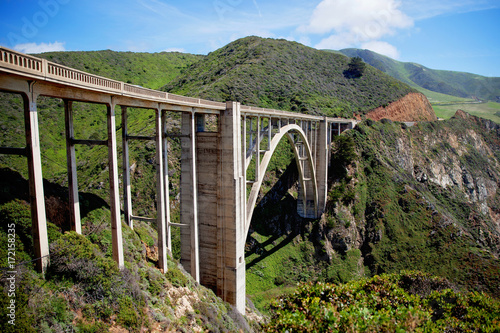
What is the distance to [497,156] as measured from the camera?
71938 millimetres

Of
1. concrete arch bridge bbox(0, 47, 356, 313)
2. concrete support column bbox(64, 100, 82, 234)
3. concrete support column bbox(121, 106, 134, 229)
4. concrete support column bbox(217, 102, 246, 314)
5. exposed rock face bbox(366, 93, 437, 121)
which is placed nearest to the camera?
concrete arch bridge bbox(0, 47, 356, 313)

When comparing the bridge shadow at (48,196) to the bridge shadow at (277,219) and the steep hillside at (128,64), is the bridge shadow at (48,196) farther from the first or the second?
the steep hillside at (128,64)

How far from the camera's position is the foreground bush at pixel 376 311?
8422 millimetres

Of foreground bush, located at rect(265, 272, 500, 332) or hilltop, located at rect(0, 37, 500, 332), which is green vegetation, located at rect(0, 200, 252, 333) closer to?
hilltop, located at rect(0, 37, 500, 332)

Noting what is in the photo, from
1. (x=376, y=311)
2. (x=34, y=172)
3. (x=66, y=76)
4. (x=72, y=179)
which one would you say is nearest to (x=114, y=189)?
(x=72, y=179)

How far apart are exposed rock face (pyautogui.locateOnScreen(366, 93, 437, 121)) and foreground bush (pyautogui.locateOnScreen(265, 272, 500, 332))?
169ft

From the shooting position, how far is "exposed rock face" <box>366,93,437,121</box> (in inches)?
2405

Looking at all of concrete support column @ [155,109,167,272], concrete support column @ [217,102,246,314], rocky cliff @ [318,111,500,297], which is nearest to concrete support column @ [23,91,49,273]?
concrete support column @ [155,109,167,272]

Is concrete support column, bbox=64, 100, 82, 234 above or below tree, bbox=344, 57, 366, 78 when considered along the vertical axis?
below

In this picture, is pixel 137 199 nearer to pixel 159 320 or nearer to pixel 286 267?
pixel 286 267

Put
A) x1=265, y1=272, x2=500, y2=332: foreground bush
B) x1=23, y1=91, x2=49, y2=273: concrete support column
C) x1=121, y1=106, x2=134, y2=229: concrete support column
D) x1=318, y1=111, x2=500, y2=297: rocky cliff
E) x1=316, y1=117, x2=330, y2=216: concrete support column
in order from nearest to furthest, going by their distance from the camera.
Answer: x1=23, y1=91, x2=49, y2=273: concrete support column → x1=265, y1=272, x2=500, y2=332: foreground bush → x1=121, y1=106, x2=134, y2=229: concrete support column → x1=318, y1=111, x2=500, y2=297: rocky cliff → x1=316, y1=117, x2=330, y2=216: concrete support column

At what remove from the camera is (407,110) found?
66500 millimetres

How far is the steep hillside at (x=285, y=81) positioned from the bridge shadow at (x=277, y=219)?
15.2 meters

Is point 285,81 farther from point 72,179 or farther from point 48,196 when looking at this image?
point 72,179
